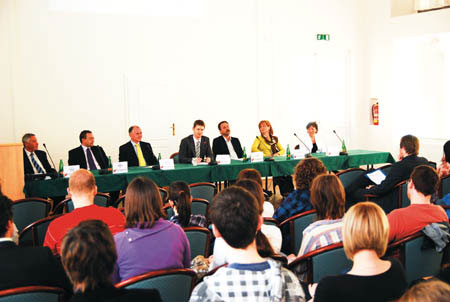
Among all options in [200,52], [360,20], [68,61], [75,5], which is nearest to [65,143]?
[68,61]

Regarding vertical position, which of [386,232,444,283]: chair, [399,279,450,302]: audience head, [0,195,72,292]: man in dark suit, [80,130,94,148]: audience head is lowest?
[386,232,444,283]: chair

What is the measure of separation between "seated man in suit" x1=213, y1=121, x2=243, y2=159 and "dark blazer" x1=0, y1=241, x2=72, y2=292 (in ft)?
17.6

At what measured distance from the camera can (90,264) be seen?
67.5 inches

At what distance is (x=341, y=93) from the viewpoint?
10.5m

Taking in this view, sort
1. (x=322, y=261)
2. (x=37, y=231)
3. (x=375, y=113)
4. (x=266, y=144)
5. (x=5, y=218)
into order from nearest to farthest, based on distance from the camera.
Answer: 1. (x=5, y=218)
2. (x=322, y=261)
3. (x=37, y=231)
4. (x=266, y=144)
5. (x=375, y=113)

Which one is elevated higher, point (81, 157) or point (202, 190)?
point (81, 157)

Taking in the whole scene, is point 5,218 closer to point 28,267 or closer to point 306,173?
point 28,267

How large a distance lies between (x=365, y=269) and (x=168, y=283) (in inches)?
33.3

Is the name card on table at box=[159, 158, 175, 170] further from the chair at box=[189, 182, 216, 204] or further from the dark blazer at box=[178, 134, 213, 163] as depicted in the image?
the chair at box=[189, 182, 216, 204]

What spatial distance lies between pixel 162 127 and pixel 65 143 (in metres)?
1.70

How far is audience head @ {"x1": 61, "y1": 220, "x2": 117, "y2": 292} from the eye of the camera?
5.62ft

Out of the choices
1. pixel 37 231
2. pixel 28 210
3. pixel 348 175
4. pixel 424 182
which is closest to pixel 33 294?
pixel 37 231

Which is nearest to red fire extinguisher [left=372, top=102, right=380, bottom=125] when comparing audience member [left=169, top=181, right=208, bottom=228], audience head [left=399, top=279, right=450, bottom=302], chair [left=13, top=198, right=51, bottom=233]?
chair [left=13, top=198, right=51, bottom=233]

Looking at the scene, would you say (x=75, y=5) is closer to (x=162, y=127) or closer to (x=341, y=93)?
(x=162, y=127)
